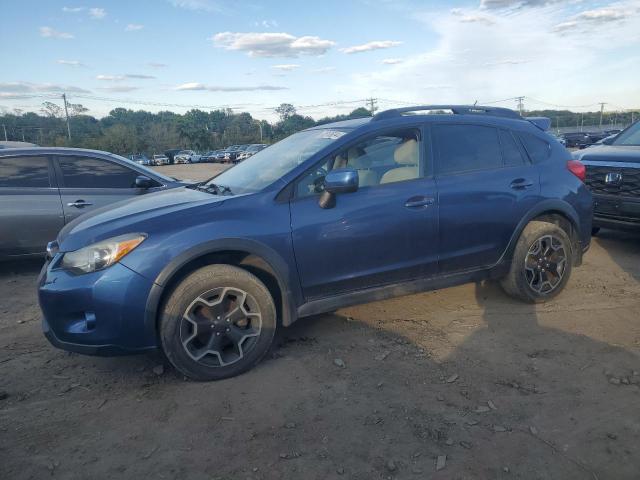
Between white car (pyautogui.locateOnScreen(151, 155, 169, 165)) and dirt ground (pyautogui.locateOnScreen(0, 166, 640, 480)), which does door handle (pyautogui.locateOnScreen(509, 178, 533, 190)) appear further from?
white car (pyautogui.locateOnScreen(151, 155, 169, 165))

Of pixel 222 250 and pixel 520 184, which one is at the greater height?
pixel 520 184

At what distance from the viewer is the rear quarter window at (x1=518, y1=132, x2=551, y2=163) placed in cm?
440

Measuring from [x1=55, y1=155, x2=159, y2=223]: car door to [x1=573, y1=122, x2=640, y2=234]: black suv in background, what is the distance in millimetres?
5821

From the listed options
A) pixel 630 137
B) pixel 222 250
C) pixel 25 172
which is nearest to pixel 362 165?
pixel 222 250

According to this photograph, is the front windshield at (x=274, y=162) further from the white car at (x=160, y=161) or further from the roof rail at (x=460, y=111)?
the white car at (x=160, y=161)

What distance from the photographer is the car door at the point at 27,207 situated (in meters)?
5.57

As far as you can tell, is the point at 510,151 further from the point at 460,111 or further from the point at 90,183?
the point at 90,183

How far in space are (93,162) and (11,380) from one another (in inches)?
133

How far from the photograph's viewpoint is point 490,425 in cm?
267

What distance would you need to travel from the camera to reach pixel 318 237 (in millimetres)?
3426

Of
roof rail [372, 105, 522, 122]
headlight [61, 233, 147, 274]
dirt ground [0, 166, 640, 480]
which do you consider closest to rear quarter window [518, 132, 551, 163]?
roof rail [372, 105, 522, 122]

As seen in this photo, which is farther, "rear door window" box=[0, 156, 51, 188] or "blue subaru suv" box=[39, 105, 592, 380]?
"rear door window" box=[0, 156, 51, 188]

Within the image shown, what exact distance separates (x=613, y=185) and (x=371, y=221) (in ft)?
13.4

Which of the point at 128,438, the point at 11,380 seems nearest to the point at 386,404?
the point at 128,438
